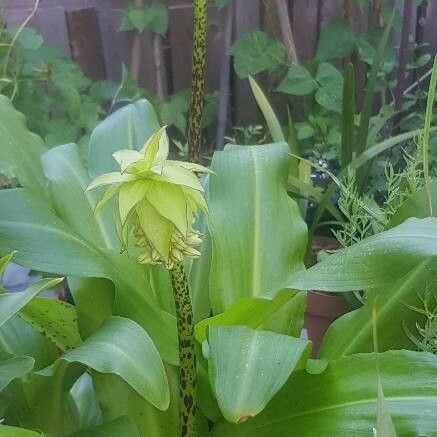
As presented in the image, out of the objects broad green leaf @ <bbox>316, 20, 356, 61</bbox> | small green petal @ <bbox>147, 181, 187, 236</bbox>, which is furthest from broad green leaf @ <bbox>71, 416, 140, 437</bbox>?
broad green leaf @ <bbox>316, 20, 356, 61</bbox>

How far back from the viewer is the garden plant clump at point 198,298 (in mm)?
514

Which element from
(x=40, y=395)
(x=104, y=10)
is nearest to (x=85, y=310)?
(x=40, y=395)

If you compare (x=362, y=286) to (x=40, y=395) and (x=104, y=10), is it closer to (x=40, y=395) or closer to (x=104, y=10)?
(x=40, y=395)

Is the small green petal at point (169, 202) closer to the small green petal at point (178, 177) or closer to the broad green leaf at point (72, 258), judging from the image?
the small green petal at point (178, 177)

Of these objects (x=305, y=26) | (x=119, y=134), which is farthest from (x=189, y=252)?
(x=305, y=26)

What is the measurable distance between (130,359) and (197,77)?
42cm

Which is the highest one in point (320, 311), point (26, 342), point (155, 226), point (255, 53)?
point (155, 226)

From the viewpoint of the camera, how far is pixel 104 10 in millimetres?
1539

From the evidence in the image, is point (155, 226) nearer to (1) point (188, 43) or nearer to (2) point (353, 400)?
(2) point (353, 400)

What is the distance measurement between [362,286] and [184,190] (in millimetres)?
182

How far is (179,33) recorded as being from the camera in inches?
62.6

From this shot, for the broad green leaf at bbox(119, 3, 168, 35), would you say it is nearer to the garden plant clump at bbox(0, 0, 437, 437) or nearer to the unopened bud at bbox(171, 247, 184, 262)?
the garden plant clump at bbox(0, 0, 437, 437)

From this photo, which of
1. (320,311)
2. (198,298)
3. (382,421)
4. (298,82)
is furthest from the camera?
(298,82)

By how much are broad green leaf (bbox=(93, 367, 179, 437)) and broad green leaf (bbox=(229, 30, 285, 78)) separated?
0.88m
